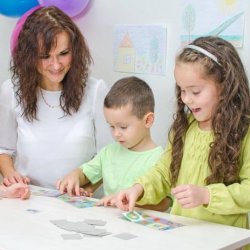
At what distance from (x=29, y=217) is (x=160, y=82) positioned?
47.2 inches

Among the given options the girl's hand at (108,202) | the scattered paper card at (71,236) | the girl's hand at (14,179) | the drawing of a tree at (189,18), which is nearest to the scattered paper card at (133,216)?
the girl's hand at (108,202)

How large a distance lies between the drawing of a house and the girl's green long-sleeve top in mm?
951

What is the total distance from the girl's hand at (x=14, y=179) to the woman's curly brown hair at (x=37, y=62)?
24 cm

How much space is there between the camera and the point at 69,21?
2164 mm

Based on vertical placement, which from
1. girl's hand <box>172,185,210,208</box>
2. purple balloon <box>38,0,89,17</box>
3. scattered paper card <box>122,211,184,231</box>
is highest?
purple balloon <box>38,0,89,17</box>

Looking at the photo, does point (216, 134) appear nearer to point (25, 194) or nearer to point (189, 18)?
point (25, 194)

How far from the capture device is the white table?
124 centimetres

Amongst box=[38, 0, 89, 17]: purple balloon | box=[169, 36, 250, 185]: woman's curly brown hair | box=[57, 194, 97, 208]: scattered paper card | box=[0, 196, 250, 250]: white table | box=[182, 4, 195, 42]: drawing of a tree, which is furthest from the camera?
box=[38, 0, 89, 17]: purple balloon

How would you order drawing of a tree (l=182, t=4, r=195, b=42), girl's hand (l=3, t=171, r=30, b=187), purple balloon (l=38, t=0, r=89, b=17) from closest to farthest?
girl's hand (l=3, t=171, r=30, b=187)
drawing of a tree (l=182, t=4, r=195, b=42)
purple balloon (l=38, t=0, r=89, b=17)

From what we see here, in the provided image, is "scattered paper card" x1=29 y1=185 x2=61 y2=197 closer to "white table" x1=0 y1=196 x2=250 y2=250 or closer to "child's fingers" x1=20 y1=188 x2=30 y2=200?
"child's fingers" x1=20 y1=188 x2=30 y2=200

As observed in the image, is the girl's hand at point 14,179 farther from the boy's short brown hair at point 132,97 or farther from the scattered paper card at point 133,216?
the scattered paper card at point 133,216

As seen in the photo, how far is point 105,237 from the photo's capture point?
130 centimetres

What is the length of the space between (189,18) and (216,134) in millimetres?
923

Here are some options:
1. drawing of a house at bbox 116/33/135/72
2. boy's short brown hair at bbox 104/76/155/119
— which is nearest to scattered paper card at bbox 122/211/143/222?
boy's short brown hair at bbox 104/76/155/119
